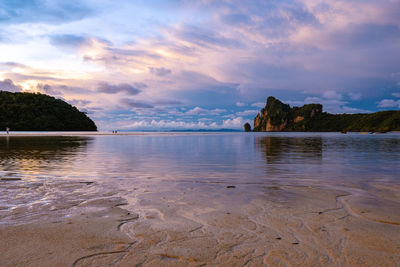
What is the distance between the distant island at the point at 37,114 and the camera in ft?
478

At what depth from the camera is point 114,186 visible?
25.6ft

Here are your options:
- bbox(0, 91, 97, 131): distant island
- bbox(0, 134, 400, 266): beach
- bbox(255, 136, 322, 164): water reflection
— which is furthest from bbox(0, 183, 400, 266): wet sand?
bbox(0, 91, 97, 131): distant island

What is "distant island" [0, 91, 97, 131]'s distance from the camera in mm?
145750

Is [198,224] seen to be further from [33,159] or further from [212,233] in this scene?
[33,159]

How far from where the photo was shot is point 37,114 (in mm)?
155750

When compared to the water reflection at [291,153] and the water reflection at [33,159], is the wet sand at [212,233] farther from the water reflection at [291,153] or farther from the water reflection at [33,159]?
the water reflection at [291,153]

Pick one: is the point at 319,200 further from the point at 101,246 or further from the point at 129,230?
the point at 101,246

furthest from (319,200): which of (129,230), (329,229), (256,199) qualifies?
(129,230)

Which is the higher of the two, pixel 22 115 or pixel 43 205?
pixel 22 115

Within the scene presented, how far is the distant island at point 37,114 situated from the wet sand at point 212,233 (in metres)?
170

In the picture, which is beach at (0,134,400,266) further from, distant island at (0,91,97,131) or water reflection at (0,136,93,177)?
distant island at (0,91,97,131)

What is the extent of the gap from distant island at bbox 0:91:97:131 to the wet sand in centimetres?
16987

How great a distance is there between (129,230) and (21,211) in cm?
264

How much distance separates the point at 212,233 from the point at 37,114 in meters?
182
